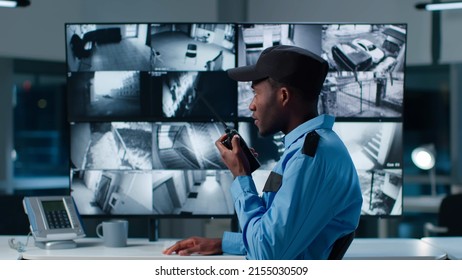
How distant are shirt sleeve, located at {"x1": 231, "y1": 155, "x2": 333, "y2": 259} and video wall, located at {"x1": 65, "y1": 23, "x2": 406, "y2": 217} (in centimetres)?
108

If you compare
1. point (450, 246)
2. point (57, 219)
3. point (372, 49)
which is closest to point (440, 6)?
point (372, 49)

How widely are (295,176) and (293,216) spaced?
84mm

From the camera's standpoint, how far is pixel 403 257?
2088mm

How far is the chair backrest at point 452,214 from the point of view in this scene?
12.2 ft

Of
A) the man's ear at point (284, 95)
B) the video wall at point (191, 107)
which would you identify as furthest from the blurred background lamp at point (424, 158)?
the man's ear at point (284, 95)

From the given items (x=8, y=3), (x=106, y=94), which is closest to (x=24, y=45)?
(x=8, y=3)

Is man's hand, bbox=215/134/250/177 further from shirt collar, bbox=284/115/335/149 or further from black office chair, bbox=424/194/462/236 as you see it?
black office chair, bbox=424/194/462/236

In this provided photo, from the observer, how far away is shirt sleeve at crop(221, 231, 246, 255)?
2082mm

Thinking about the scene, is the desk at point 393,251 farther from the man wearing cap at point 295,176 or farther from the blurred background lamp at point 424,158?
the blurred background lamp at point 424,158

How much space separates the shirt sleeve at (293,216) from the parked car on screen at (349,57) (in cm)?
118

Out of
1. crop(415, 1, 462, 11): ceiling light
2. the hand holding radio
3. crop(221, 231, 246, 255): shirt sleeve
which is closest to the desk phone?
crop(221, 231, 246, 255): shirt sleeve

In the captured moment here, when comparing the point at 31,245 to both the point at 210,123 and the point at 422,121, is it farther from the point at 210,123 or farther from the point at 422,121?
the point at 422,121

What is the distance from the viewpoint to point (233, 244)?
82.3 inches

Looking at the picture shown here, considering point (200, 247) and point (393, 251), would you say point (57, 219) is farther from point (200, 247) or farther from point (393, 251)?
point (393, 251)
